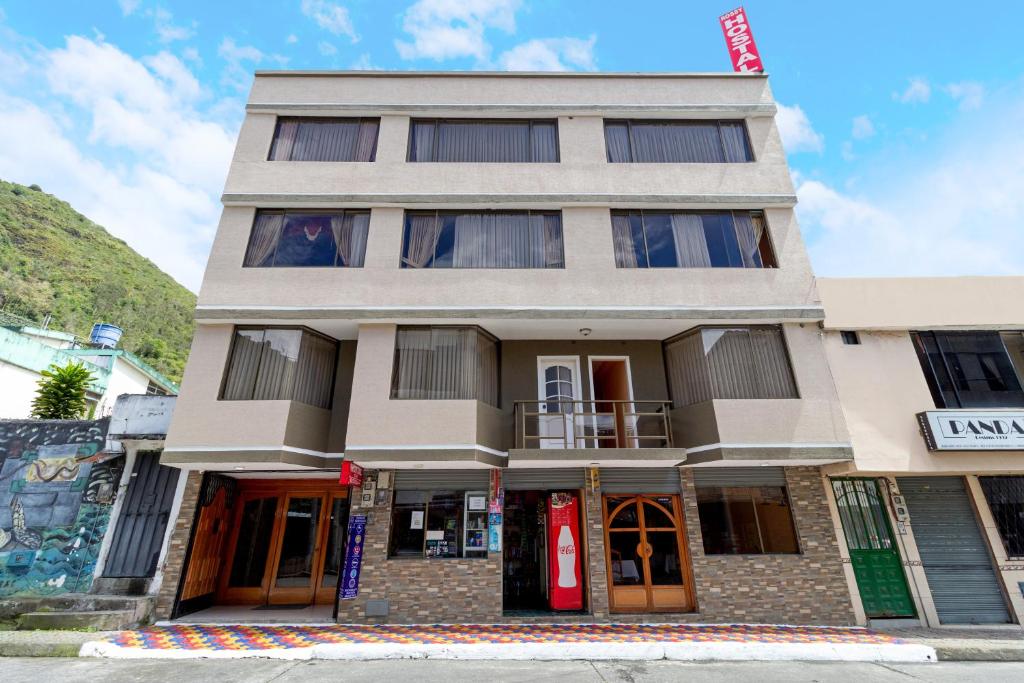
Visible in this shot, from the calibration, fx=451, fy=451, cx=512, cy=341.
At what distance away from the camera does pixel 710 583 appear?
9.18 metres

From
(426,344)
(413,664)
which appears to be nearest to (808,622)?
(413,664)

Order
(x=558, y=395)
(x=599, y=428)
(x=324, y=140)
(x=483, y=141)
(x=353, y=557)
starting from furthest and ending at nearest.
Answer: (x=483, y=141)
(x=324, y=140)
(x=558, y=395)
(x=599, y=428)
(x=353, y=557)

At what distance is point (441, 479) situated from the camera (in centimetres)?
973

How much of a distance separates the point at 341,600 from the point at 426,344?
5350 millimetres

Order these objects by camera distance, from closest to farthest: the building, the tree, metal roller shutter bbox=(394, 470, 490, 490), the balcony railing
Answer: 1. the building
2. metal roller shutter bbox=(394, 470, 490, 490)
3. the balcony railing
4. the tree

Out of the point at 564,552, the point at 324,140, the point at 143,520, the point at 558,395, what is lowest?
the point at 564,552

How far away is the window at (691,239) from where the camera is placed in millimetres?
10664

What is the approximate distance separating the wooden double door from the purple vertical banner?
1186 mm

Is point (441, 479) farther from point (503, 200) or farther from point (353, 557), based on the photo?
point (503, 200)

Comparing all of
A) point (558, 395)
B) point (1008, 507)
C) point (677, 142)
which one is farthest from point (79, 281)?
point (1008, 507)

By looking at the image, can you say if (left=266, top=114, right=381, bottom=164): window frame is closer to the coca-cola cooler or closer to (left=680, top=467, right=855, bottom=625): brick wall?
the coca-cola cooler

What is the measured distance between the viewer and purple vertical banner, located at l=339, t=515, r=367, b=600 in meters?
8.96

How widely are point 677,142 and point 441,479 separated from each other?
1045cm

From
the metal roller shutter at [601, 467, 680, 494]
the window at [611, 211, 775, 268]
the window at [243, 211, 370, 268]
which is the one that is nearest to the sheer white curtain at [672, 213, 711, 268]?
the window at [611, 211, 775, 268]
